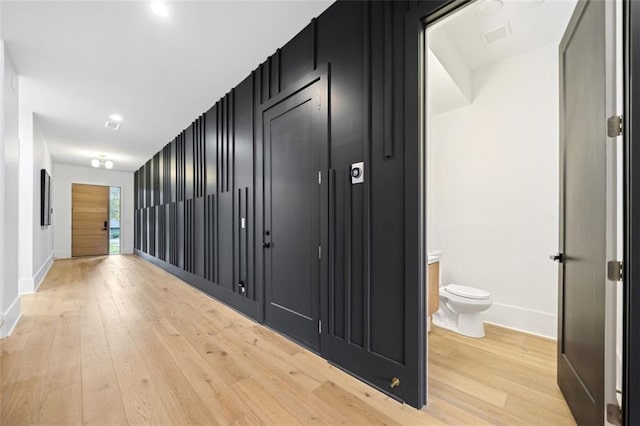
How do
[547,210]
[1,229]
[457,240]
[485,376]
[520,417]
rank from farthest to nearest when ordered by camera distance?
[457,240] → [547,210] → [1,229] → [485,376] → [520,417]

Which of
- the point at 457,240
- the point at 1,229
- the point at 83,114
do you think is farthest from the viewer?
the point at 83,114

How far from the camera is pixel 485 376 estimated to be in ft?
6.31

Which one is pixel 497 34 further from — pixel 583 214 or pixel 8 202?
pixel 8 202

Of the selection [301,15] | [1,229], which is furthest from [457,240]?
[1,229]

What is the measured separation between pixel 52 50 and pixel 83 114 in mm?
2023

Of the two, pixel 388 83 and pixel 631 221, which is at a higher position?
pixel 388 83

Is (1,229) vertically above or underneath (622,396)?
above

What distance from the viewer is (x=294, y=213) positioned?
8.17 ft

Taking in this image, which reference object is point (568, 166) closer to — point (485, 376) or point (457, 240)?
point (485, 376)

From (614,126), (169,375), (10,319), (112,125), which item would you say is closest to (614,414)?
(614,126)

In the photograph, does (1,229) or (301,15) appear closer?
(301,15)

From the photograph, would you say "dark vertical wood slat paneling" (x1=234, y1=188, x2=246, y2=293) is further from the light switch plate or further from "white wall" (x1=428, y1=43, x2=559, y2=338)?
"white wall" (x1=428, y1=43, x2=559, y2=338)

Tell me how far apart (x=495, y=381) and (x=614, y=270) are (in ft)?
3.72

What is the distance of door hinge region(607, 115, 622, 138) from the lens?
3.85 ft
